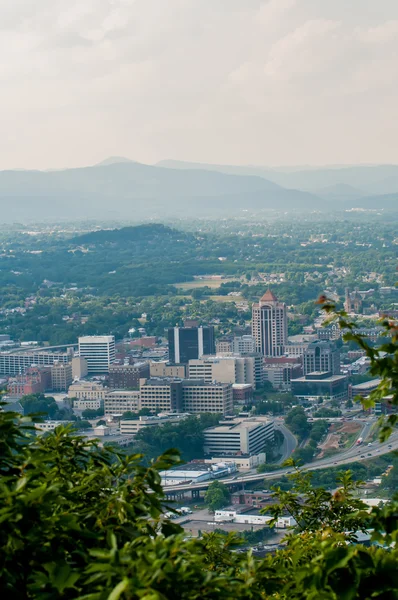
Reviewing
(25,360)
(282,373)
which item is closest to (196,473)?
(282,373)

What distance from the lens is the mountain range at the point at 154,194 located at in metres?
117

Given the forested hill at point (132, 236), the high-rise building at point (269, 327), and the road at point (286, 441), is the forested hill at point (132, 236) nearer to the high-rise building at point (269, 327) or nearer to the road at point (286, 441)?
the high-rise building at point (269, 327)

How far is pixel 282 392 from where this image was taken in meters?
23.8

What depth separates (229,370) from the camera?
24406 mm

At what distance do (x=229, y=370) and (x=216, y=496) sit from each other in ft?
32.8

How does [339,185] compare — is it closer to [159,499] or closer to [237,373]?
[237,373]

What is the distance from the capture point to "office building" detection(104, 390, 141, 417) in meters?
21.5

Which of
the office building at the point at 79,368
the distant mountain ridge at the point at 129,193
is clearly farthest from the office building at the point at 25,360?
the distant mountain ridge at the point at 129,193

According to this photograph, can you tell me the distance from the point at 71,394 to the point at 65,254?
107 feet

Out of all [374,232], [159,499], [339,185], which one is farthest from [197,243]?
[339,185]

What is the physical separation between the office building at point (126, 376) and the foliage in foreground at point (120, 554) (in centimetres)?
2203

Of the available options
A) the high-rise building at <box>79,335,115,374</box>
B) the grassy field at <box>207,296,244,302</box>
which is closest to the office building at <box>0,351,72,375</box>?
the high-rise building at <box>79,335,115,374</box>

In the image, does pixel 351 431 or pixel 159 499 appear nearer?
pixel 159 499

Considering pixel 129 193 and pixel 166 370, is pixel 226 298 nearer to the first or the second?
pixel 166 370
